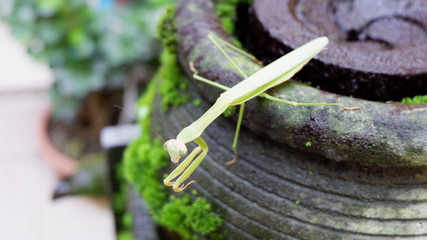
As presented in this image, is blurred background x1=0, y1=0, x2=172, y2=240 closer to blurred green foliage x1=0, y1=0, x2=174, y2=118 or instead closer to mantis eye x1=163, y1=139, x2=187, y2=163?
blurred green foliage x1=0, y1=0, x2=174, y2=118

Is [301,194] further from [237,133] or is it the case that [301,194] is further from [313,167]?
[237,133]

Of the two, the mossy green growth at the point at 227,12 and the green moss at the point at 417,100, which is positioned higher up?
the mossy green growth at the point at 227,12

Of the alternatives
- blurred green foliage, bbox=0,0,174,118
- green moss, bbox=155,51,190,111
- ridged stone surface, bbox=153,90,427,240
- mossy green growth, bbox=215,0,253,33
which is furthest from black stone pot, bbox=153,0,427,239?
blurred green foliage, bbox=0,0,174,118

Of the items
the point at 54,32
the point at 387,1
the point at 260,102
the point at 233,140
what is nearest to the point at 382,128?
the point at 260,102

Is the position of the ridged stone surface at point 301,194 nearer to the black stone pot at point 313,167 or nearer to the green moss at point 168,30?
the black stone pot at point 313,167

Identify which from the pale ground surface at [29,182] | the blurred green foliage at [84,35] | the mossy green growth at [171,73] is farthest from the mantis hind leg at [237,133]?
the blurred green foliage at [84,35]

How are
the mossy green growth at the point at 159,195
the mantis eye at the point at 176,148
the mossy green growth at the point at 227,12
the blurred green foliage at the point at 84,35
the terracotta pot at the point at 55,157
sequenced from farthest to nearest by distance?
the terracotta pot at the point at 55,157, the blurred green foliage at the point at 84,35, the mossy green growth at the point at 227,12, the mossy green growth at the point at 159,195, the mantis eye at the point at 176,148

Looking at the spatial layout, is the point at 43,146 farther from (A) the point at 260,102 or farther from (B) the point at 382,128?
(B) the point at 382,128

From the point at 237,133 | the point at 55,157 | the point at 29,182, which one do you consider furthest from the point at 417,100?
the point at 29,182
